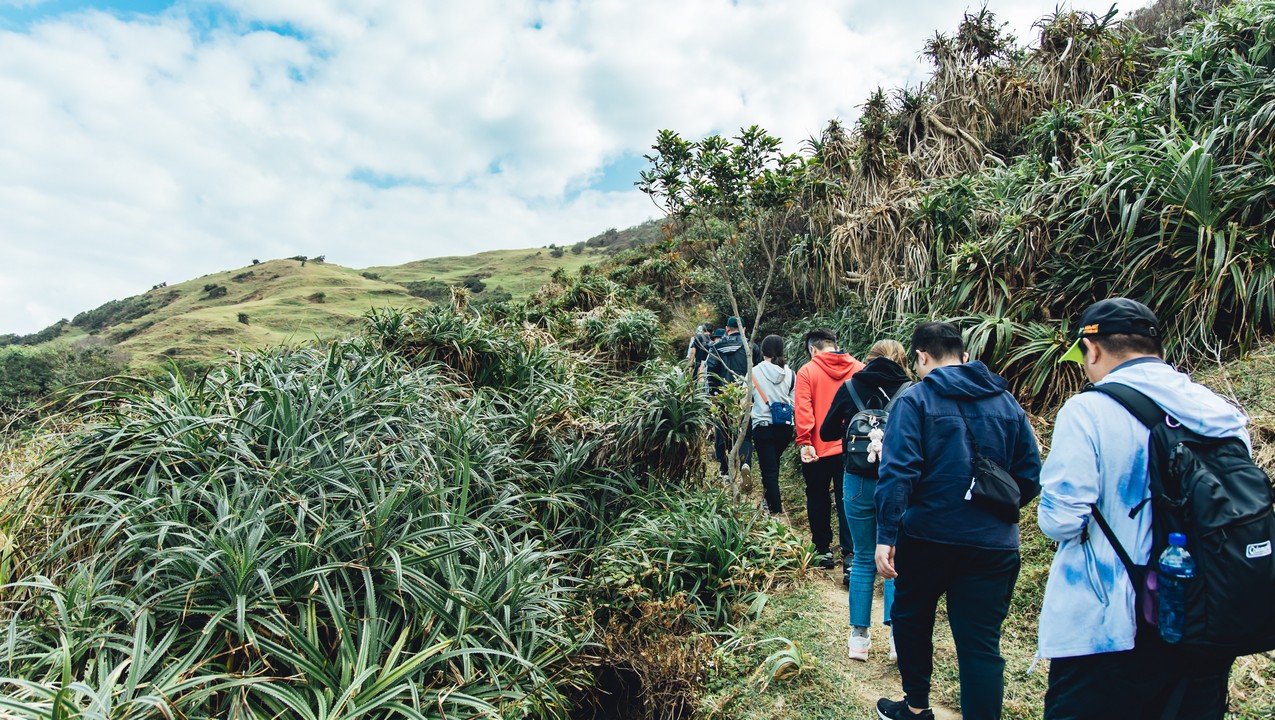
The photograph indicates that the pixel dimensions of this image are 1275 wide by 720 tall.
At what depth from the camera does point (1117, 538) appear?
1740 millimetres

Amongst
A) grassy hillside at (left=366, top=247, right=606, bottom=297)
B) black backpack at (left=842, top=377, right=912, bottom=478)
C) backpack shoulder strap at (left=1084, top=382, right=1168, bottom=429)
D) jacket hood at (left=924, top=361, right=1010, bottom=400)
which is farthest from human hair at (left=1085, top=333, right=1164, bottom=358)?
grassy hillside at (left=366, top=247, right=606, bottom=297)

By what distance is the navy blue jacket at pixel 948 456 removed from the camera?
242cm

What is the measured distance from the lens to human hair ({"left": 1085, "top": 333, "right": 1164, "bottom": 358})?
181 centimetres

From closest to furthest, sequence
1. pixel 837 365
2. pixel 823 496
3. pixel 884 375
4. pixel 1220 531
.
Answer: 1. pixel 1220 531
2. pixel 884 375
3. pixel 837 365
4. pixel 823 496

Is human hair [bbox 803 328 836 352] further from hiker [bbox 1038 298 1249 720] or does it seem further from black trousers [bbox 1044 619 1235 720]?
black trousers [bbox 1044 619 1235 720]

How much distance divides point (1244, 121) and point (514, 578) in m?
6.93

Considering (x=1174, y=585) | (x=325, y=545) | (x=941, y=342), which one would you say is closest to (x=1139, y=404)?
(x=1174, y=585)

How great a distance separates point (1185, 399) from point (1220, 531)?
1.14ft

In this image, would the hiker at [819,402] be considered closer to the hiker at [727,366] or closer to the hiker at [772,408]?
the hiker at [772,408]

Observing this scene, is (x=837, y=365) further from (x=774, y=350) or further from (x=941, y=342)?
(x=941, y=342)

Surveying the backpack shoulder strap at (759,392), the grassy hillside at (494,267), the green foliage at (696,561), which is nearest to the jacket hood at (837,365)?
the backpack shoulder strap at (759,392)

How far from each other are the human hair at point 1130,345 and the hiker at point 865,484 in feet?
4.46

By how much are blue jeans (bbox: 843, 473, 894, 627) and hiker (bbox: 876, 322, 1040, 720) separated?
0.71m

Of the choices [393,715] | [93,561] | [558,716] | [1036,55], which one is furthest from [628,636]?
[1036,55]
